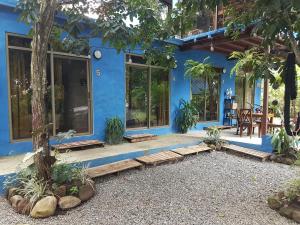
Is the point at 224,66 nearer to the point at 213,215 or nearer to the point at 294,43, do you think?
the point at 294,43

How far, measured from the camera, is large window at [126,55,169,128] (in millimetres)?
6641

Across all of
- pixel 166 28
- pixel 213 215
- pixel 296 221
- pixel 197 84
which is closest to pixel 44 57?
pixel 166 28

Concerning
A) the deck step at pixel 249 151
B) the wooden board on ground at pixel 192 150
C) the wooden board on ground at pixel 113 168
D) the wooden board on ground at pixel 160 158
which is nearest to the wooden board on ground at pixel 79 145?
the wooden board on ground at pixel 113 168

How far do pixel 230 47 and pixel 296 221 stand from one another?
6082 mm

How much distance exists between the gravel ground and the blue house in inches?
76.2

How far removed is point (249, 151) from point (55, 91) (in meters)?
4.77

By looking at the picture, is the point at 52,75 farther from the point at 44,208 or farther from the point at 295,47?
the point at 295,47

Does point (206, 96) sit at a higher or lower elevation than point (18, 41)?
lower

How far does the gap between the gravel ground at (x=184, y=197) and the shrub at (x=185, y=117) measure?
253 cm

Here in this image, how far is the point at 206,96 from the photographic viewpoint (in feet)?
28.5

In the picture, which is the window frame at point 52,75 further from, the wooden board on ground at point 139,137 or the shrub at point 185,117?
the shrub at point 185,117

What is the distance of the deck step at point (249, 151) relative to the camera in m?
5.56

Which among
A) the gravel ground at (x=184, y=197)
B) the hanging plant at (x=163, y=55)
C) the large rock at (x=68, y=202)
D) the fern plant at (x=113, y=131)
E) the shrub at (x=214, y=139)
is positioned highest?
the hanging plant at (x=163, y=55)

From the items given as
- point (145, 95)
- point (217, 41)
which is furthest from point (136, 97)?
point (217, 41)
